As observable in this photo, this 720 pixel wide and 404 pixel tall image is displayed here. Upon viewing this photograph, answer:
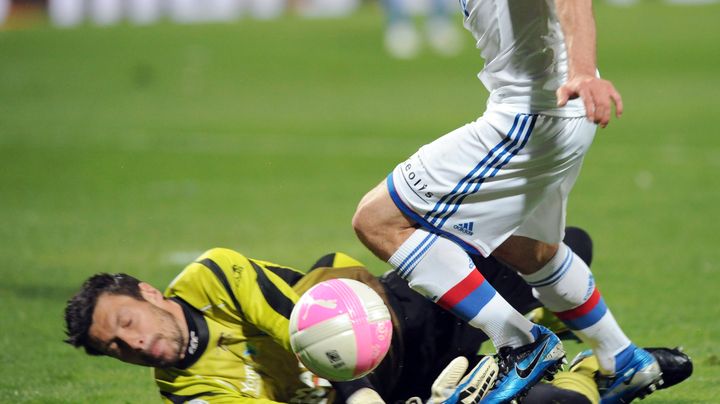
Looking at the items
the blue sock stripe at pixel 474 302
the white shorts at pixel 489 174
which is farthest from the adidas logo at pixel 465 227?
the blue sock stripe at pixel 474 302

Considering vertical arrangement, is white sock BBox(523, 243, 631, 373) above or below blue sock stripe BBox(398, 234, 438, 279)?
below

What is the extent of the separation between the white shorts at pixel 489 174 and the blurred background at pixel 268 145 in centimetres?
122

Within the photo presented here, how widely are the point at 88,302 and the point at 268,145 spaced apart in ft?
38.9

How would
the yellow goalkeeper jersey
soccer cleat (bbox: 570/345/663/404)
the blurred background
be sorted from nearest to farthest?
the yellow goalkeeper jersey, soccer cleat (bbox: 570/345/663/404), the blurred background

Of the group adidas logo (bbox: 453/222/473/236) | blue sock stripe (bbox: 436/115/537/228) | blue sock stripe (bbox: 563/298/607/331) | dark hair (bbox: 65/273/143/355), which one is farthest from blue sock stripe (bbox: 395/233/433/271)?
dark hair (bbox: 65/273/143/355)

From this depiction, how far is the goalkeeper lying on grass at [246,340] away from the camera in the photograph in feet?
14.6

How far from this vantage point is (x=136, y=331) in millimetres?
4402

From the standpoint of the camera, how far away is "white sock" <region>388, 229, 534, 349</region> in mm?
4477

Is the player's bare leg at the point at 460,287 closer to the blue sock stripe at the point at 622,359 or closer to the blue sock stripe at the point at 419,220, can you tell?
the blue sock stripe at the point at 419,220

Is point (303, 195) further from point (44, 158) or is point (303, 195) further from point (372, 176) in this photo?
point (44, 158)

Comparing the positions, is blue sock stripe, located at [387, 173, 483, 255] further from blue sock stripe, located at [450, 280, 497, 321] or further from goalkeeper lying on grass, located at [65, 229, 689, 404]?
goalkeeper lying on grass, located at [65, 229, 689, 404]

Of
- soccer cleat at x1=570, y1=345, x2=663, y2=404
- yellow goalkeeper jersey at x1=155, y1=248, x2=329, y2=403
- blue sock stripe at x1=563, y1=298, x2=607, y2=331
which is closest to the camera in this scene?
yellow goalkeeper jersey at x1=155, y1=248, x2=329, y2=403

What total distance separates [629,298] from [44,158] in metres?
10.3

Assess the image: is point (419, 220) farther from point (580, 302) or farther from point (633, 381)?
point (633, 381)
